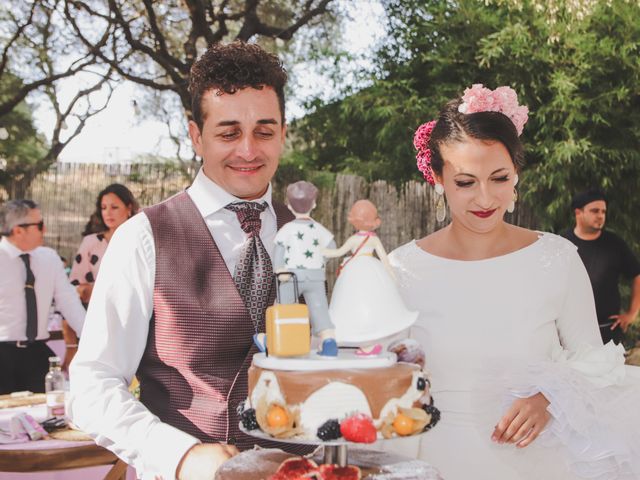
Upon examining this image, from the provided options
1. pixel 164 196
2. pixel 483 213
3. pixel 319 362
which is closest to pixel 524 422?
pixel 483 213

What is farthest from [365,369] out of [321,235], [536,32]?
[536,32]

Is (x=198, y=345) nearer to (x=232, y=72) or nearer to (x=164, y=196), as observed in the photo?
(x=232, y=72)

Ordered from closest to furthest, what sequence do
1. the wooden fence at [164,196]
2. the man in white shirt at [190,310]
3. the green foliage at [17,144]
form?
1. the man in white shirt at [190,310]
2. the wooden fence at [164,196]
3. the green foliage at [17,144]

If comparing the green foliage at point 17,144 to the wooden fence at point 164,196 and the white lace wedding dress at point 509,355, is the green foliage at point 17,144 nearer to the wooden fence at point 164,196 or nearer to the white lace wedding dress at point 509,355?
the wooden fence at point 164,196

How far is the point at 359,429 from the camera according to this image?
57.1 inches

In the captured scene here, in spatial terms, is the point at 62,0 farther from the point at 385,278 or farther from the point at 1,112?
the point at 385,278

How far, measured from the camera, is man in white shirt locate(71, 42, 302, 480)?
1.76 m

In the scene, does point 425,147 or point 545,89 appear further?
point 545,89

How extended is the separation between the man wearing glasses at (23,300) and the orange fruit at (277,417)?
3.87m

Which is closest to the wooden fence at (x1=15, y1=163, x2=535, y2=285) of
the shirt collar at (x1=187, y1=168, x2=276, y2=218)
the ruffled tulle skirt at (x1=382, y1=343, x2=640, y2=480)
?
the ruffled tulle skirt at (x1=382, y1=343, x2=640, y2=480)

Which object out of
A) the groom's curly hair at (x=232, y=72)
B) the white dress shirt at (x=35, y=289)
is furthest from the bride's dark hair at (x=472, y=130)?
the white dress shirt at (x=35, y=289)

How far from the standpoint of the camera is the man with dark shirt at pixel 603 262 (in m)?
5.89

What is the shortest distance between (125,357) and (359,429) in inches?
26.0

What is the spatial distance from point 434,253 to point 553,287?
400mm
